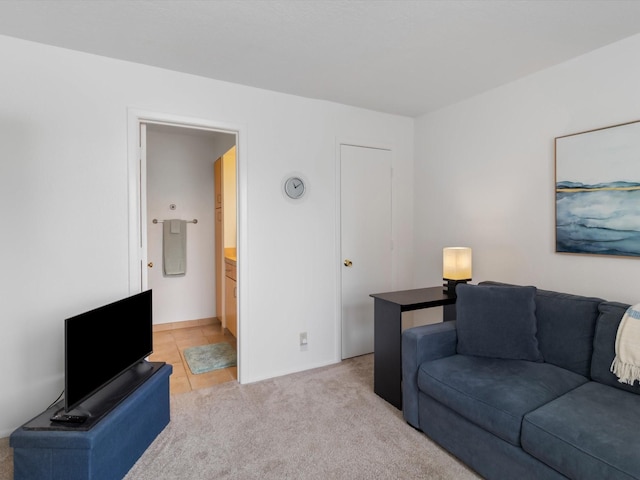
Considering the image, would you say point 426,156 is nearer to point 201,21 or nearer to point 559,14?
point 559,14

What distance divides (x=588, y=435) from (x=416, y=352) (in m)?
0.93

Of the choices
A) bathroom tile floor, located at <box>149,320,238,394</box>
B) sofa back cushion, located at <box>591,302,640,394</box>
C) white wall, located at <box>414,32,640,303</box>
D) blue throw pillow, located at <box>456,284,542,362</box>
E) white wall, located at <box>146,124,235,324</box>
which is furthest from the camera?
white wall, located at <box>146,124,235,324</box>

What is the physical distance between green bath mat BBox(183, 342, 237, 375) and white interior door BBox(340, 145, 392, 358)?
117 cm

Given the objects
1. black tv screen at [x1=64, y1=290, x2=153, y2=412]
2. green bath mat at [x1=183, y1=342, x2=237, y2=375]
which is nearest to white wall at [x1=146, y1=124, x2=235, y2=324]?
green bath mat at [x1=183, y1=342, x2=237, y2=375]

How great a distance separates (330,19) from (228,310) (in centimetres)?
333

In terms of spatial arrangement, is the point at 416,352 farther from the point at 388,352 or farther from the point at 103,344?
the point at 103,344

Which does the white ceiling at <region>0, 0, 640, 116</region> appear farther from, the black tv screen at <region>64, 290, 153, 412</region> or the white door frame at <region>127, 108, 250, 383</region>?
the black tv screen at <region>64, 290, 153, 412</region>

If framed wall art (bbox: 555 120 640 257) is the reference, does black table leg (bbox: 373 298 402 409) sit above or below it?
below

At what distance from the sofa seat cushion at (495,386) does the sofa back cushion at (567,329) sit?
0.24 feet

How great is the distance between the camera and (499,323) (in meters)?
2.20

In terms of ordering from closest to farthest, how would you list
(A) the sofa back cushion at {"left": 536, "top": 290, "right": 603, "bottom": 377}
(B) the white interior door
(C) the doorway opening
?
1. (A) the sofa back cushion at {"left": 536, "top": 290, "right": 603, "bottom": 377}
2. (B) the white interior door
3. (C) the doorway opening

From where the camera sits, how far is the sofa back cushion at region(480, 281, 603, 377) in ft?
6.55

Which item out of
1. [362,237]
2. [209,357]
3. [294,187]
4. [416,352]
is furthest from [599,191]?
[209,357]

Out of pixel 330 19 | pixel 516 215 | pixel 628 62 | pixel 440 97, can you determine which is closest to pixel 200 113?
pixel 330 19
